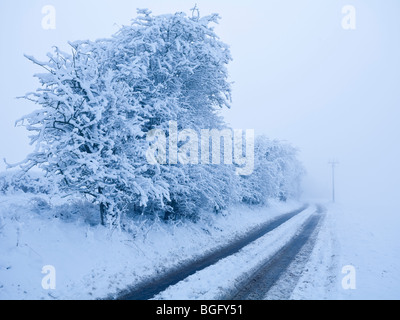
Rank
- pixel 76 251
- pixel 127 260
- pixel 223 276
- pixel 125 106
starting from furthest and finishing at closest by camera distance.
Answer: pixel 125 106
pixel 127 260
pixel 223 276
pixel 76 251

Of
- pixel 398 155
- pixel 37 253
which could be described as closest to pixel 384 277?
pixel 37 253

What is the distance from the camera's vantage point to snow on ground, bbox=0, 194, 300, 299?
7688mm

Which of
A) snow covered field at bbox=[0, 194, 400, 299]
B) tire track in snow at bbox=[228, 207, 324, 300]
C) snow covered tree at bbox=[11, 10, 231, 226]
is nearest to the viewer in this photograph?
snow covered field at bbox=[0, 194, 400, 299]

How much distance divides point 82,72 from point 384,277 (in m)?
13.4

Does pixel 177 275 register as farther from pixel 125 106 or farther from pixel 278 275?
pixel 125 106

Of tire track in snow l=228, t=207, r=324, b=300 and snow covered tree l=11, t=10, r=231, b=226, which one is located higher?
snow covered tree l=11, t=10, r=231, b=226

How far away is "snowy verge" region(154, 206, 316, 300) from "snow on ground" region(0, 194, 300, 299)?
5.07 feet

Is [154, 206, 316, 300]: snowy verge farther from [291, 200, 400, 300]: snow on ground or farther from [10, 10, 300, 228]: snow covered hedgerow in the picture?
[10, 10, 300, 228]: snow covered hedgerow

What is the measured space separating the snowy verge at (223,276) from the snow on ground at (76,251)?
1.55 metres

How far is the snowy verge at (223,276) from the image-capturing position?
7985mm

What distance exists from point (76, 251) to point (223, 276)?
533 cm

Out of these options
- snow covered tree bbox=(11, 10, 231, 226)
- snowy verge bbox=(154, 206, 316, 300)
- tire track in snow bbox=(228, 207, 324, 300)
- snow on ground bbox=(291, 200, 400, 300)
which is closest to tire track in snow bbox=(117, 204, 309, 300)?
snowy verge bbox=(154, 206, 316, 300)

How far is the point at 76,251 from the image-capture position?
9469 mm

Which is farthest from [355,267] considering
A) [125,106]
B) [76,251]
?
[125,106]
